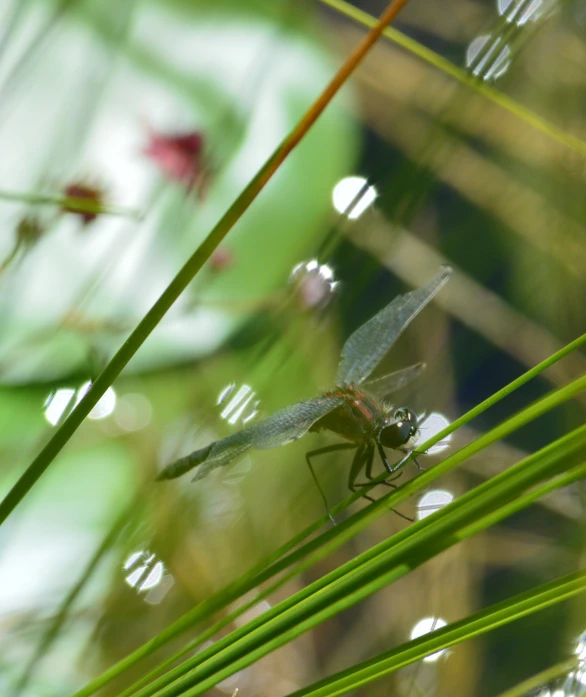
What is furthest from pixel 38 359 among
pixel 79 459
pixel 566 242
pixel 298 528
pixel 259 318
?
pixel 566 242

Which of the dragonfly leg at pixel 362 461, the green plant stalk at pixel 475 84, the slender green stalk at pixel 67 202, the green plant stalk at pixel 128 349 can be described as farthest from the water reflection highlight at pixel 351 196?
the green plant stalk at pixel 128 349

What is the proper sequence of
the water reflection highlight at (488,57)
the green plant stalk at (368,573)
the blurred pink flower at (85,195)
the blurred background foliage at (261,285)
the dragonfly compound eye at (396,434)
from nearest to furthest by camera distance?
1. the green plant stalk at (368,573)
2. the dragonfly compound eye at (396,434)
3. the blurred background foliage at (261,285)
4. the blurred pink flower at (85,195)
5. the water reflection highlight at (488,57)

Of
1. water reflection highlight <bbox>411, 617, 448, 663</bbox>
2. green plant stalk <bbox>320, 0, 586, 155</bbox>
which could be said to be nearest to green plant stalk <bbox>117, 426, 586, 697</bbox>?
water reflection highlight <bbox>411, 617, 448, 663</bbox>

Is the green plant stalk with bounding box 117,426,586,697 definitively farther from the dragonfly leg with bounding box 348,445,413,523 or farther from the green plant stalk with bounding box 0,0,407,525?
the dragonfly leg with bounding box 348,445,413,523

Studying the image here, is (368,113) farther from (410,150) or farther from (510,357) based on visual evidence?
(510,357)

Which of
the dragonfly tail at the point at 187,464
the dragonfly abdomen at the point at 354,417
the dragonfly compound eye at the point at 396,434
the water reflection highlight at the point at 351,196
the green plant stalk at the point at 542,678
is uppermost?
the water reflection highlight at the point at 351,196

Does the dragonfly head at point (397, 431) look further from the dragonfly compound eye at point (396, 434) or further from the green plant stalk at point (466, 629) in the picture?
the green plant stalk at point (466, 629)
